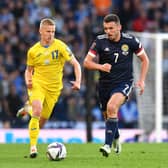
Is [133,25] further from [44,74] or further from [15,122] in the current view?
[44,74]

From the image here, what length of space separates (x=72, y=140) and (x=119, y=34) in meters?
7.78

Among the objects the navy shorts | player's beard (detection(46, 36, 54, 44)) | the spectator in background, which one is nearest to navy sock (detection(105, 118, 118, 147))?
the navy shorts

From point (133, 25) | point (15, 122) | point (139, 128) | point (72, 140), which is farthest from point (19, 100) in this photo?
point (133, 25)

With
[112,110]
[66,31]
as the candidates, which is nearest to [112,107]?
[112,110]

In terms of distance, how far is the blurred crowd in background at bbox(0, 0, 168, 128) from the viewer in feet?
66.5

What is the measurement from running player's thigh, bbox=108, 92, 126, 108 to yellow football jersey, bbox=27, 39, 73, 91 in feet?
3.70

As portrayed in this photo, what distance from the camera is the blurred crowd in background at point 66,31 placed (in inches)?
798

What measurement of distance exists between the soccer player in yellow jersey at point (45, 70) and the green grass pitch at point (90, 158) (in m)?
0.64

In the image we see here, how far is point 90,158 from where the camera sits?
1216 centimetres

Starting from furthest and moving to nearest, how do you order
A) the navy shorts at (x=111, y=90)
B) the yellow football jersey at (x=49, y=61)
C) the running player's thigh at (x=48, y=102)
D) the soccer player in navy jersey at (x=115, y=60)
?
1. the running player's thigh at (x=48, y=102)
2. the yellow football jersey at (x=49, y=61)
3. the navy shorts at (x=111, y=90)
4. the soccer player in navy jersey at (x=115, y=60)

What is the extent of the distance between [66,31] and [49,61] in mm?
10448

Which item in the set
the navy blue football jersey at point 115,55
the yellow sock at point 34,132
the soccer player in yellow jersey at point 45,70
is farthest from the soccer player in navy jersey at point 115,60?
the yellow sock at point 34,132

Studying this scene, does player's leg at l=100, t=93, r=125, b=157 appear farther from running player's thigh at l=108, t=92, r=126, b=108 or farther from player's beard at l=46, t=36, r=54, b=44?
player's beard at l=46, t=36, r=54, b=44

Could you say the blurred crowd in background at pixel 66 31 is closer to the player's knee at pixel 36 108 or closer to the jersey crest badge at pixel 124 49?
the jersey crest badge at pixel 124 49
